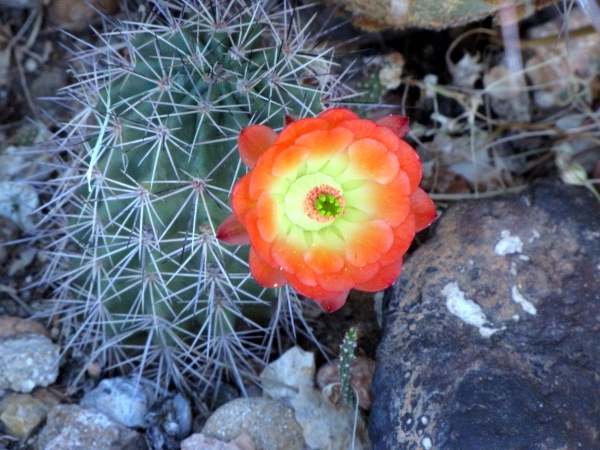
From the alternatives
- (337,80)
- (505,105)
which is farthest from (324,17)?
(505,105)

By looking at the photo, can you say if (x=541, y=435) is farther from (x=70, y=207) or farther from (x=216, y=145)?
(x=70, y=207)

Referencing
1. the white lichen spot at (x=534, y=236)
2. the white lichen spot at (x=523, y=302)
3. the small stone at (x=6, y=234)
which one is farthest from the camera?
the small stone at (x=6, y=234)

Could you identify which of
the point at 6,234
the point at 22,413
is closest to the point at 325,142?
the point at 22,413

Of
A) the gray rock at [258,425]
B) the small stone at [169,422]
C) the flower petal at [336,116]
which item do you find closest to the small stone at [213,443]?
the gray rock at [258,425]

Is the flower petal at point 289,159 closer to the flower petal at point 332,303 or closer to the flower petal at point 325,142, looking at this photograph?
the flower petal at point 325,142

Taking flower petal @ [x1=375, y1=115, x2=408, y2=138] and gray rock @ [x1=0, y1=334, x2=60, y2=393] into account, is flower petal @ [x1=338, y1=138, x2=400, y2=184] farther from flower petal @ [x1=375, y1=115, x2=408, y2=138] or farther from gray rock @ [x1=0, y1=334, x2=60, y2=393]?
gray rock @ [x1=0, y1=334, x2=60, y2=393]

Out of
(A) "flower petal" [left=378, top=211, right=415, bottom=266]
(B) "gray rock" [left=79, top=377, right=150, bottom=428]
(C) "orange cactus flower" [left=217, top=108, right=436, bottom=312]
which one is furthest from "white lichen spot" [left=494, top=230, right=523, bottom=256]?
(B) "gray rock" [left=79, top=377, right=150, bottom=428]
